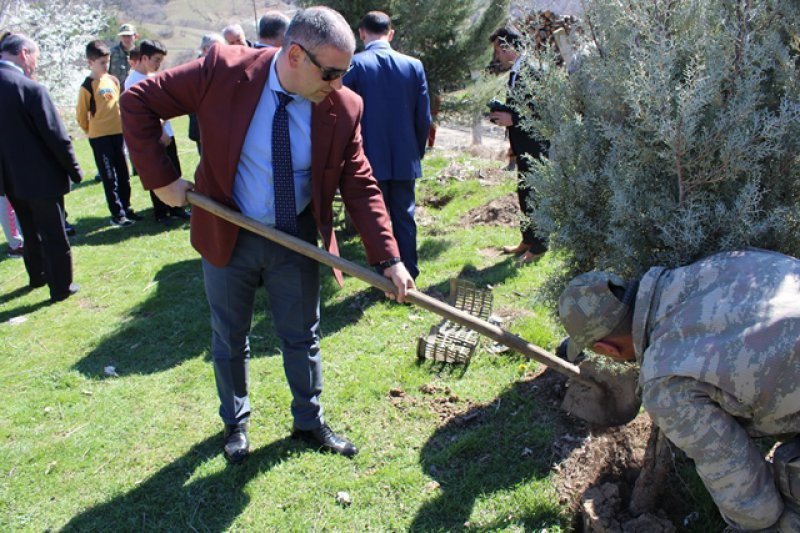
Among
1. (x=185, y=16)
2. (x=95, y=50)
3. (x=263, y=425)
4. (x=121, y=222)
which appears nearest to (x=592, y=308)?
(x=263, y=425)

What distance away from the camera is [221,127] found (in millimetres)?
Answer: 2895

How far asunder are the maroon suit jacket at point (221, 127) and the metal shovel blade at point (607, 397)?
52.4 inches

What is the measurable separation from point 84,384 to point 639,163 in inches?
167

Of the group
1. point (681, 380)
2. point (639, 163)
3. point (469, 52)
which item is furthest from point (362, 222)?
point (469, 52)

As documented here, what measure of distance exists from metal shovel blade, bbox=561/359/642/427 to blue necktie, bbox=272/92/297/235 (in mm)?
1829

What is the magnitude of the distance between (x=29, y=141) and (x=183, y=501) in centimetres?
419

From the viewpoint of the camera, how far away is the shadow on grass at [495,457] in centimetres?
309

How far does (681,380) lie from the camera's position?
2.09 metres

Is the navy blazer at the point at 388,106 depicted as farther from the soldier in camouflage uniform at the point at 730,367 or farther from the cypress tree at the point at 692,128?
the soldier in camouflage uniform at the point at 730,367

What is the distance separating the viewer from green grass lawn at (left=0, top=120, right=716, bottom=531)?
322cm

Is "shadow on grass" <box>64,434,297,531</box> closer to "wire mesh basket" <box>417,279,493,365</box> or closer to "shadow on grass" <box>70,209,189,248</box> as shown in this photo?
"wire mesh basket" <box>417,279,493,365</box>

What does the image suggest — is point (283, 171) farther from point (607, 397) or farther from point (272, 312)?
point (607, 397)

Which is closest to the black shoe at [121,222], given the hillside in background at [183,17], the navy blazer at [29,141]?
the navy blazer at [29,141]

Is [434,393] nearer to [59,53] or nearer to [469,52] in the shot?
[469,52]
